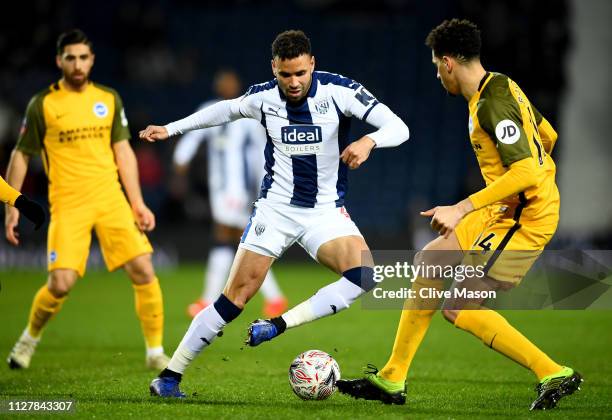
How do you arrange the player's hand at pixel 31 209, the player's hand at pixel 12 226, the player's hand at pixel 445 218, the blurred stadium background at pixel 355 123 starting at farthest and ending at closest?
the blurred stadium background at pixel 355 123
the player's hand at pixel 12 226
the player's hand at pixel 31 209
the player's hand at pixel 445 218

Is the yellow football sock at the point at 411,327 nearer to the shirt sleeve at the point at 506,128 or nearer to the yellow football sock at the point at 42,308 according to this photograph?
the shirt sleeve at the point at 506,128

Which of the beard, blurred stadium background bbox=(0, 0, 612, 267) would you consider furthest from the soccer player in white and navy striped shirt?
blurred stadium background bbox=(0, 0, 612, 267)

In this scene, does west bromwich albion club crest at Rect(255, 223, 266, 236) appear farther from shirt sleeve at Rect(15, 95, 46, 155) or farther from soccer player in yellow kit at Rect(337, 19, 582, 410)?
shirt sleeve at Rect(15, 95, 46, 155)

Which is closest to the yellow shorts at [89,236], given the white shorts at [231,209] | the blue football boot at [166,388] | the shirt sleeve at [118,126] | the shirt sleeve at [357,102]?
the shirt sleeve at [118,126]

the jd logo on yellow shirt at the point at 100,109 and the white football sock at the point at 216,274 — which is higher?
the jd logo on yellow shirt at the point at 100,109

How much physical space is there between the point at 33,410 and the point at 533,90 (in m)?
14.4

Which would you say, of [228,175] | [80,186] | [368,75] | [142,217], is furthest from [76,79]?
[368,75]

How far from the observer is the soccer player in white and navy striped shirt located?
5.97 meters

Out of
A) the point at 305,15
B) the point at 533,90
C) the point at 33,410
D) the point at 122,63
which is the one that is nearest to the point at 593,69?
the point at 533,90

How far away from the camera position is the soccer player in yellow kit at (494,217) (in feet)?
18.2

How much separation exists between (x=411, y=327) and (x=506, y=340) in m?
0.57

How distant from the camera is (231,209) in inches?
429

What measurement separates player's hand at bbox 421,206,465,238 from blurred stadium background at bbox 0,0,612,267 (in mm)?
11633

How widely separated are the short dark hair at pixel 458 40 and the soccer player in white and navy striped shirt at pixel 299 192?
1.62 ft
